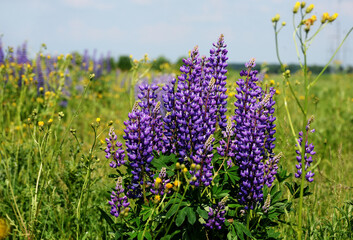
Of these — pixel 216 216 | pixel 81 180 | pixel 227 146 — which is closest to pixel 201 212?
pixel 216 216

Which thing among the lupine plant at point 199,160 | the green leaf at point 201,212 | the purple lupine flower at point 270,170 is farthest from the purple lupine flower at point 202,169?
the purple lupine flower at point 270,170

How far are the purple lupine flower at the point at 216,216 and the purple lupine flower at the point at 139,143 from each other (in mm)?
363

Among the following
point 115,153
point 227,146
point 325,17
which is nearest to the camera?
point 325,17

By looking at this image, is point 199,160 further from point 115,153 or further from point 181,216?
point 115,153

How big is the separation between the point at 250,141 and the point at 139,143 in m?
0.58

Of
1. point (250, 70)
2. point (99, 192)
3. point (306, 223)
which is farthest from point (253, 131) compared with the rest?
point (99, 192)

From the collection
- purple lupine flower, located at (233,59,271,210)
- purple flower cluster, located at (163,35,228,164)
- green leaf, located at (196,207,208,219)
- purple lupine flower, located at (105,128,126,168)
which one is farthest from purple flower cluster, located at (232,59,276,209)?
purple lupine flower, located at (105,128,126,168)

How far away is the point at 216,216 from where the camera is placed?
1972 millimetres

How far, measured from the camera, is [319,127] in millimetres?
5754

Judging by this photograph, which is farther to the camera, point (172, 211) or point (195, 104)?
point (195, 104)

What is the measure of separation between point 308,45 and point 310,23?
0.11 metres

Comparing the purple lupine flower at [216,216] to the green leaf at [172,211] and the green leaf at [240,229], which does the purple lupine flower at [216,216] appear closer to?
the green leaf at [240,229]

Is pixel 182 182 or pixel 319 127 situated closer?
pixel 182 182

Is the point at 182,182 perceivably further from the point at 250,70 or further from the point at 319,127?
the point at 319,127
